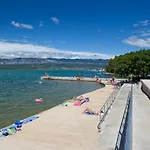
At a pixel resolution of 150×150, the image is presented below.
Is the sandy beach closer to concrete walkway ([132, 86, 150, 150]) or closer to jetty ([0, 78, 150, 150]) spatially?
jetty ([0, 78, 150, 150])

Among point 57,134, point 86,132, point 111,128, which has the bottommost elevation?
point 57,134

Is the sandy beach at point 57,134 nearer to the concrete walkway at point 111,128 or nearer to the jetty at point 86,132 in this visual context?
the jetty at point 86,132

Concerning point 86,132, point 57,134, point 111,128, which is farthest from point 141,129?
point 57,134

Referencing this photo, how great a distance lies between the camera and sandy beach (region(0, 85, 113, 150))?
1525 cm

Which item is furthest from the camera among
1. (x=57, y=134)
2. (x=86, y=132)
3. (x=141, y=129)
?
(x=86, y=132)

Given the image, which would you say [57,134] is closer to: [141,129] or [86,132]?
[86,132]

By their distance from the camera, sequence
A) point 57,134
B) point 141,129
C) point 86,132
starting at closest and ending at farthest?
point 141,129
point 57,134
point 86,132

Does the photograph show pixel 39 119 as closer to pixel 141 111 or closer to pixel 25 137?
pixel 25 137

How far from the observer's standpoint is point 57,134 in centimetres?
1762

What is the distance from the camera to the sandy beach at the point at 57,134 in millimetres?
15248

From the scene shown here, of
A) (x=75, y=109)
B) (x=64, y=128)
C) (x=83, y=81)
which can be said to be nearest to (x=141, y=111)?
(x=64, y=128)

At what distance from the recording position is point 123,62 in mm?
55969

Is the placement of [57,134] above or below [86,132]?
below

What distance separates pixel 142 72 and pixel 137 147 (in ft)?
160
